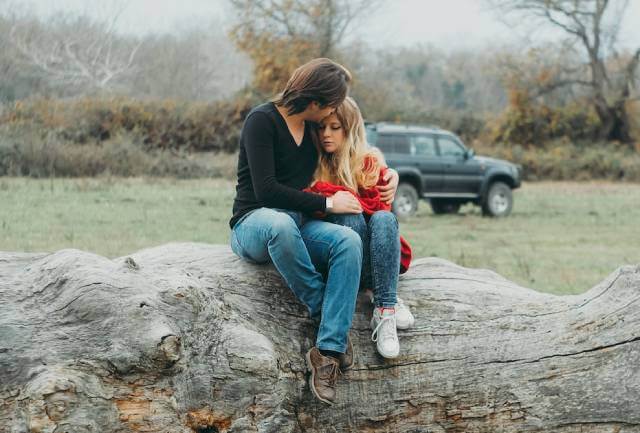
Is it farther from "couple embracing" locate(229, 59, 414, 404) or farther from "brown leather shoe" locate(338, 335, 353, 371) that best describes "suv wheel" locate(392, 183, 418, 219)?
"brown leather shoe" locate(338, 335, 353, 371)

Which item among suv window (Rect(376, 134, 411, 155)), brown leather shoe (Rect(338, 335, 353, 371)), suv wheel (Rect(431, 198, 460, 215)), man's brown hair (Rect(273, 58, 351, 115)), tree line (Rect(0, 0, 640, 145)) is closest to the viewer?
brown leather shoe (Rect(338, 335, 353, 371))

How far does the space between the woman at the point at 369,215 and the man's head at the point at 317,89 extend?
167mm

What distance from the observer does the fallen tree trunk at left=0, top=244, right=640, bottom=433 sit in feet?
12.4

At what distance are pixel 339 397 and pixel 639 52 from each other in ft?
137

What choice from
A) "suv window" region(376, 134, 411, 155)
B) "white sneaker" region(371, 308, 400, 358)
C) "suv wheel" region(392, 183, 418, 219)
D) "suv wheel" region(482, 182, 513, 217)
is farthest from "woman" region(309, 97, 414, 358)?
"suv wheel" region(482, 182, 513, 217)

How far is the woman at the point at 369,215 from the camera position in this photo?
4.44 m

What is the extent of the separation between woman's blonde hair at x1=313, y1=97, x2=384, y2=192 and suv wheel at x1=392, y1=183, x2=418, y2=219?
619 inches

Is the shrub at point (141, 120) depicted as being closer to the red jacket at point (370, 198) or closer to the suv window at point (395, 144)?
the suv window at point (395, 144)

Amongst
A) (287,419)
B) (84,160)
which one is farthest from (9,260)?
(84,160)

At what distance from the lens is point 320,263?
446 centimetres

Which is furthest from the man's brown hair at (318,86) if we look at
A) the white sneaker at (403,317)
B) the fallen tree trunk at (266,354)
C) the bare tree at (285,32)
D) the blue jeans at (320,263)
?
the bare tree at (285,32)

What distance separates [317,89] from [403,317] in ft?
4.13

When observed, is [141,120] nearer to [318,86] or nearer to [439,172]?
[439,172]

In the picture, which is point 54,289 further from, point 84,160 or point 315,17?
point 315,17
